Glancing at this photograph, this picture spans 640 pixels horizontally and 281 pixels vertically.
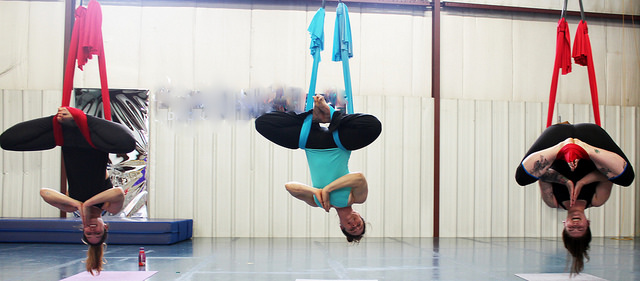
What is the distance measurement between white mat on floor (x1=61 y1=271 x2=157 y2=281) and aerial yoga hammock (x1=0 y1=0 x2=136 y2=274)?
1161 millimetres

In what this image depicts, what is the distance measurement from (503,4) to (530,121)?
2345 mm

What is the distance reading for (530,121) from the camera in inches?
388

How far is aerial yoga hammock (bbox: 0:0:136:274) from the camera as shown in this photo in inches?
155

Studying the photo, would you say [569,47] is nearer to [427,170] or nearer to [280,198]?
[427,170]

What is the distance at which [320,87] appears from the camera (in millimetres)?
9328

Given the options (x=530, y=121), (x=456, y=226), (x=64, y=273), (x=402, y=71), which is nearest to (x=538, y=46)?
(x=530, y=121)

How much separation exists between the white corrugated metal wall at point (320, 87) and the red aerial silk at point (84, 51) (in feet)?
16.6

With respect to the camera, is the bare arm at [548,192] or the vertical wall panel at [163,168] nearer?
the bare arm at [548,192]

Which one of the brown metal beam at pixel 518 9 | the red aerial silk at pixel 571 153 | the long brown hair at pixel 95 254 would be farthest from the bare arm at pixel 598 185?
the brown metal beam at pixel 518 9

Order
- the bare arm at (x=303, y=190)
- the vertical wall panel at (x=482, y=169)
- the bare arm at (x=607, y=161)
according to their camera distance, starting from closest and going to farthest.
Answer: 1. the bare arm at (x=607, y=161)
2. the bare arm at (x=303, y=190)
3. the vertical wall panel at (x=482, y=169)

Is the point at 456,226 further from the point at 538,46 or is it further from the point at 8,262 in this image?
the point at 8,262

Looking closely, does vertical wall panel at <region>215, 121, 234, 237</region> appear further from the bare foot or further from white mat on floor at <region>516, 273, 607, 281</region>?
the bare foot

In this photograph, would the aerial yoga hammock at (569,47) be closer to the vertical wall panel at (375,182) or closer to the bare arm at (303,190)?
the bare arm at (303,190)

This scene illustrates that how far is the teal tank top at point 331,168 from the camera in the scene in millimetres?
4016
